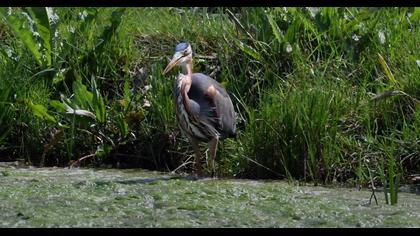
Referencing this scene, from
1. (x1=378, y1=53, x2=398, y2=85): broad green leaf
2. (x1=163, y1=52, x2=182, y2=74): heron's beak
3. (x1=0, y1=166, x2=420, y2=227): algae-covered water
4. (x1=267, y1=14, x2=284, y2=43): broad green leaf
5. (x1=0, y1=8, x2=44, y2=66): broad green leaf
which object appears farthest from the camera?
(x1=267, y1=14, x2=284, y2=43): broad green leaf

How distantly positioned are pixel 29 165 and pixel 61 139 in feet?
0.89

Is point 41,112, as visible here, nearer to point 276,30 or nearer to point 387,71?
point 276,30

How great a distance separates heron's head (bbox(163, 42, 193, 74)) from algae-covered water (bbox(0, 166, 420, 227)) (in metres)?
0.93

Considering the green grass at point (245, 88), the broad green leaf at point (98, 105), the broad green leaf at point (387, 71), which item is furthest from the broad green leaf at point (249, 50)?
the broad green leaf at point (98, 105)

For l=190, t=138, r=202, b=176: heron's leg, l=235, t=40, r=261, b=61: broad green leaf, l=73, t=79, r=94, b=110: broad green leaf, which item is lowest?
l=190, t=138, r=202, b=176: heron's leg

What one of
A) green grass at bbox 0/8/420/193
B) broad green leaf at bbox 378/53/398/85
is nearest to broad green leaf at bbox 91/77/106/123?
green grass at bbox 0/8/420/193

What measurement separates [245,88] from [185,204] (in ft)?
6.59

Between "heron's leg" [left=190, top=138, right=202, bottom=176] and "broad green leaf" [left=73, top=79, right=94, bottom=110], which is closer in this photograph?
"heron's leg" [left=190, top=138, right=202, bottom=176]

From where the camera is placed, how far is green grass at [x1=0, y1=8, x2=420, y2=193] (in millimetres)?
6449

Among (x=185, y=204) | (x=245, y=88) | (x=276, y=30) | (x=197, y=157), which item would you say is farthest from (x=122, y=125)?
(x=185, y=204)

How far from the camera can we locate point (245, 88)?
7262mm

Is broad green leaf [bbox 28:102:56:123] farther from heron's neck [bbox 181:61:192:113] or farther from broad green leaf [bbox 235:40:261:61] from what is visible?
broad green leaf [bbox 235:40:261:61]

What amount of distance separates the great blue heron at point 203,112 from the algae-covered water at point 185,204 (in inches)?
16.8
